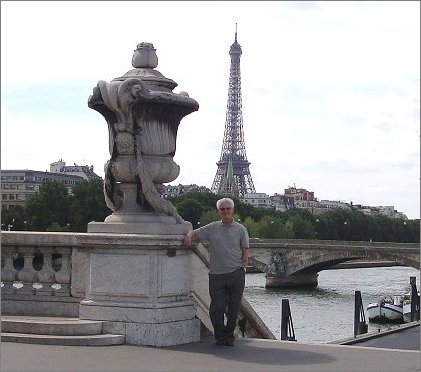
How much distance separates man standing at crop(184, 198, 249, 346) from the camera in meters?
6.43

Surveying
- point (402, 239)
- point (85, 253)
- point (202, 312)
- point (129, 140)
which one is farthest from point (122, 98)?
point (402, 239)

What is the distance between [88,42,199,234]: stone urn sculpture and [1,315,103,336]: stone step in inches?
27.9

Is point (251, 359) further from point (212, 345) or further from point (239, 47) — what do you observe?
point (239, 47)

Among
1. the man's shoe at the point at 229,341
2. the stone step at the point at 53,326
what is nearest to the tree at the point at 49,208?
the stone step at the point at 53,326

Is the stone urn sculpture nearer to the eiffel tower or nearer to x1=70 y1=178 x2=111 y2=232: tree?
x1=70 y1=178 x2=111 y2=232: tree

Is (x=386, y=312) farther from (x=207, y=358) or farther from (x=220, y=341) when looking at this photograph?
(x=207, y=358)

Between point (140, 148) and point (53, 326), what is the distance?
1441 millimetres

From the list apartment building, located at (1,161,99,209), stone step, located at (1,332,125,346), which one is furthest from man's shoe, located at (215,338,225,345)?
apartment building, located at (1,161,99,209)

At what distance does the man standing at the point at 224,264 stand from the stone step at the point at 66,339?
2.32 ft

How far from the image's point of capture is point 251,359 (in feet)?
19.2

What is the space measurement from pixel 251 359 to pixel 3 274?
2.31m

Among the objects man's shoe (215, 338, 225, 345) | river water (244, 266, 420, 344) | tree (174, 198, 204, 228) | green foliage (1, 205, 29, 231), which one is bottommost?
river water (244, 266, 420, 344)

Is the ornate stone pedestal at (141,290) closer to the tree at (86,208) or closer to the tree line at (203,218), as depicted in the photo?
the tree line at (203,218)

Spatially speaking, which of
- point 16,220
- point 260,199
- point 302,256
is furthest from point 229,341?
point 260,199
